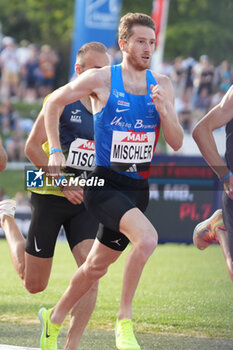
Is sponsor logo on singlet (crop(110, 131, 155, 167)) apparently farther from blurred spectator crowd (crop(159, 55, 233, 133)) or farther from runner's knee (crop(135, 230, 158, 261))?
blurred spectator crowd (crop(159, 55, 233, 133))

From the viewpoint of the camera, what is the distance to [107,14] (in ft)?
60.3

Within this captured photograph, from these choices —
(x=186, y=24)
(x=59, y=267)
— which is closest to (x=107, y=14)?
(x=59, y=267)

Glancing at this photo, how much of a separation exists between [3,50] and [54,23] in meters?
18.6

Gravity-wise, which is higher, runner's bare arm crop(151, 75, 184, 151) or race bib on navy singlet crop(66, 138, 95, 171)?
runner's bare arm crop(151, 75, 184, 151)

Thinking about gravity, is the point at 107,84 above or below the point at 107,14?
above

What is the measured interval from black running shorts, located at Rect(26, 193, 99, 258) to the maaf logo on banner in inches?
487

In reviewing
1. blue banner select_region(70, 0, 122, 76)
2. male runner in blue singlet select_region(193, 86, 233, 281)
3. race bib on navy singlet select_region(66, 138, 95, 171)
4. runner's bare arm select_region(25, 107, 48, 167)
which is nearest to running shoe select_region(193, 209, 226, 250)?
male runner in blue singlet select_region(193, 86, 233, 281)

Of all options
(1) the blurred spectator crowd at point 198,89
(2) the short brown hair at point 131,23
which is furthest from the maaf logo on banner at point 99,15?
(2) the short brown hair at point 131,23

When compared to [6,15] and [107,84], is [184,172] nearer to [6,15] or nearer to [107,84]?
[107,84]

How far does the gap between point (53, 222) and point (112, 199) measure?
1006 mm

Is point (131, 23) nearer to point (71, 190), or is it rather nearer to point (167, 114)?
point (167, 114)

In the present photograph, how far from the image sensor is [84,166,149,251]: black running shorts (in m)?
5.34

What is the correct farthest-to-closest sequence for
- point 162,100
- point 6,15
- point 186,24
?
1. point 6,15
2. point 186,24
3. point 162,100

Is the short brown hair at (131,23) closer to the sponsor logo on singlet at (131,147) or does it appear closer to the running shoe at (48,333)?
the sponsor logo on singlet at (131,147)
